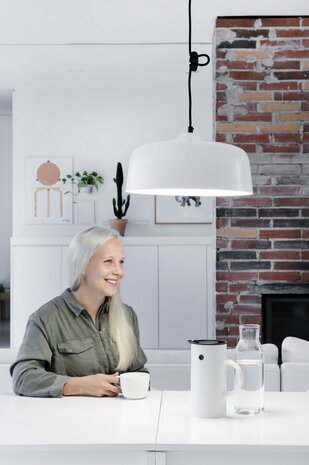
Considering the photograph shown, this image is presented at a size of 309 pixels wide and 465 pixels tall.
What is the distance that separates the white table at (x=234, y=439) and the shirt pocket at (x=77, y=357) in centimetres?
61

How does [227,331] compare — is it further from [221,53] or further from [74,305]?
[74,305]

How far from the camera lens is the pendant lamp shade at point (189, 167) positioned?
6.92 feet

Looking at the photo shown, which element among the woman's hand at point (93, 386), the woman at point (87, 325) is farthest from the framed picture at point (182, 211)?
the woman's hand at point (93, 386)

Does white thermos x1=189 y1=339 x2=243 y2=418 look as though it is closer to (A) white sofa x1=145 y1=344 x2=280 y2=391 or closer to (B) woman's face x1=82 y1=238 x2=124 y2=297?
(B) woman's face x1=82 y1=238 x2=124 y2=297

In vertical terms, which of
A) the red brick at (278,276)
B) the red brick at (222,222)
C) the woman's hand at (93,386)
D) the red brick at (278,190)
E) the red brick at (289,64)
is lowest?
the woman's hand at (93,386)

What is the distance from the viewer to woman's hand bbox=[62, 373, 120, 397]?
2369 mm

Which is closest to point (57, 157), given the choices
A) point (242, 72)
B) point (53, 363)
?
point (242, 72)

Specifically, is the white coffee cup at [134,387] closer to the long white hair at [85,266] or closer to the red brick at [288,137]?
the long white hair at [85,266]

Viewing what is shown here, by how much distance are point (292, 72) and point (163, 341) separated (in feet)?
10.3

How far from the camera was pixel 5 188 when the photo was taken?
9.47 m

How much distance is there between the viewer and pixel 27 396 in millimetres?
2410

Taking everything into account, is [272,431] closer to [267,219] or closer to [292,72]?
[267,219]

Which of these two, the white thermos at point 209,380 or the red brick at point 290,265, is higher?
the red brick at point 290,265

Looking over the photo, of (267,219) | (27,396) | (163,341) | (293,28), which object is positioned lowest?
(163,341)
